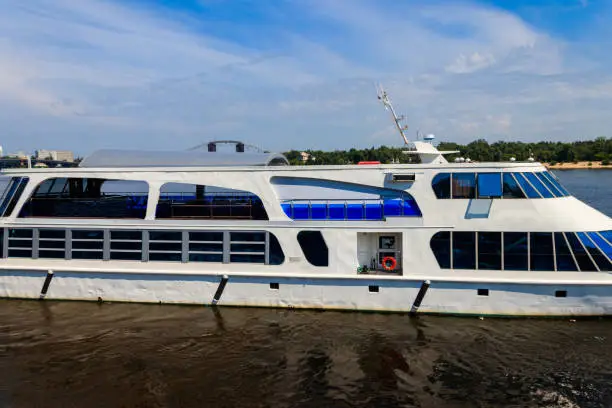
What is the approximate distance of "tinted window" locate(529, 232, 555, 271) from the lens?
507 inches

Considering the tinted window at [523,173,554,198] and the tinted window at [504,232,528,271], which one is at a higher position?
the tinted window at [523,173,554,198]

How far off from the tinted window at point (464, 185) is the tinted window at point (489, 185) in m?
0.20

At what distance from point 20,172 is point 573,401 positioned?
17386 millimetres

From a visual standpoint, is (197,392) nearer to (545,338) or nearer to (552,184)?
(545,338)

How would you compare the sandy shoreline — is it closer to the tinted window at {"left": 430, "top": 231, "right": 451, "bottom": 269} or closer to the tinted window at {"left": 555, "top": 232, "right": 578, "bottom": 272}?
the tinted window at {"left": 555, "top": 232, "right": 578, "bottom": 272}

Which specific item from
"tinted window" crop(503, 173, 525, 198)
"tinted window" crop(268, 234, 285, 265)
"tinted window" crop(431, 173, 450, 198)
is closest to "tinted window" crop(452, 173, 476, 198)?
"tinted window" crop(431, 173, 450, 198)

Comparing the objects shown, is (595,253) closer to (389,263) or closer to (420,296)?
(420,296)

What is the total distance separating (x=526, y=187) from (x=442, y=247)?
2939 millimetres

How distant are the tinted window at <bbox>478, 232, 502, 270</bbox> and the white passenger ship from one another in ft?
0.09

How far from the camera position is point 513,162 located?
13.5m

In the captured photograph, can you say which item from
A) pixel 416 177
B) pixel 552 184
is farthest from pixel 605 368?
pixel 416 177

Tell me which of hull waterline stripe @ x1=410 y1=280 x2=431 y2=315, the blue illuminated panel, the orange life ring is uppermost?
the blue illuminated panel

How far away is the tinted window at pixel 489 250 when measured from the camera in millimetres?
13141

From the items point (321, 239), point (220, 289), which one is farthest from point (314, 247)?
point (220, 289)
